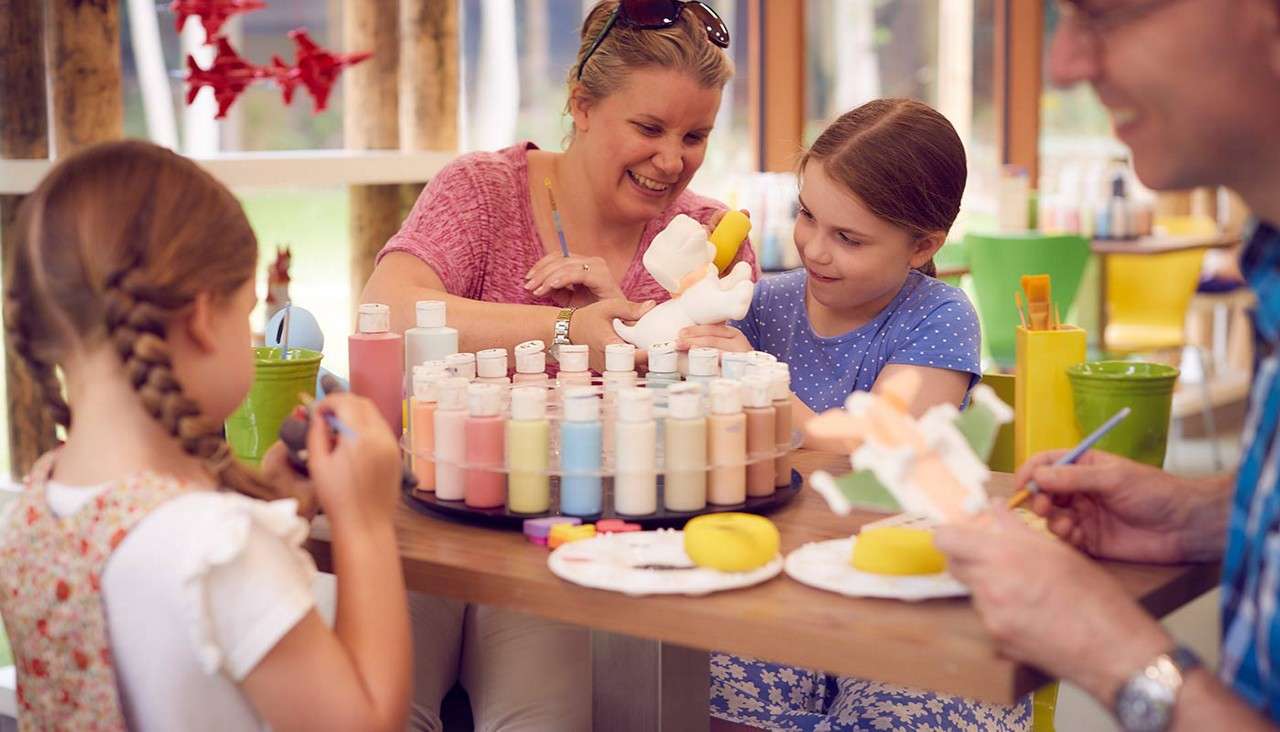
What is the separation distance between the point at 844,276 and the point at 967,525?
3.20 ft

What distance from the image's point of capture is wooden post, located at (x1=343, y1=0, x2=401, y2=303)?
4902mm

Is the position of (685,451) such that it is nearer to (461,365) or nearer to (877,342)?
(461,365)

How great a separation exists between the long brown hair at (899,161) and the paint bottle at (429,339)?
663 mm

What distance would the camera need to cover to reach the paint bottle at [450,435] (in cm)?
160

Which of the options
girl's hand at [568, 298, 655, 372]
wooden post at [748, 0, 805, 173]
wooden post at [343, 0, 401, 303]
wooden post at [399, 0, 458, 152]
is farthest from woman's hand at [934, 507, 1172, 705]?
wooden post at [748, 0, 805, 173]

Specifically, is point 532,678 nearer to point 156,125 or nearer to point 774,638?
point 774,638

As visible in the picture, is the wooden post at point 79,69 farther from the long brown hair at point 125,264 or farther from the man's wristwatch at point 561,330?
the long brown hair at point 125,264

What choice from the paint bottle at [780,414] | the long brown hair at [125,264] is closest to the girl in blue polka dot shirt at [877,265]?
the paint bottle at [780,414]

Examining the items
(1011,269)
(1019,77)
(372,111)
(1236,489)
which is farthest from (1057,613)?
(1019,77)

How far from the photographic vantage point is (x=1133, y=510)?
1.49 m

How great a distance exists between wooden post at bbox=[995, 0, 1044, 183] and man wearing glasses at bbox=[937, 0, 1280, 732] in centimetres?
749

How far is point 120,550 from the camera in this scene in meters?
1.28

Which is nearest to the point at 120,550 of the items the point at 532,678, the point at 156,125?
the point at 532,678

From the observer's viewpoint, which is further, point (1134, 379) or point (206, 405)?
point (1134, 379)
